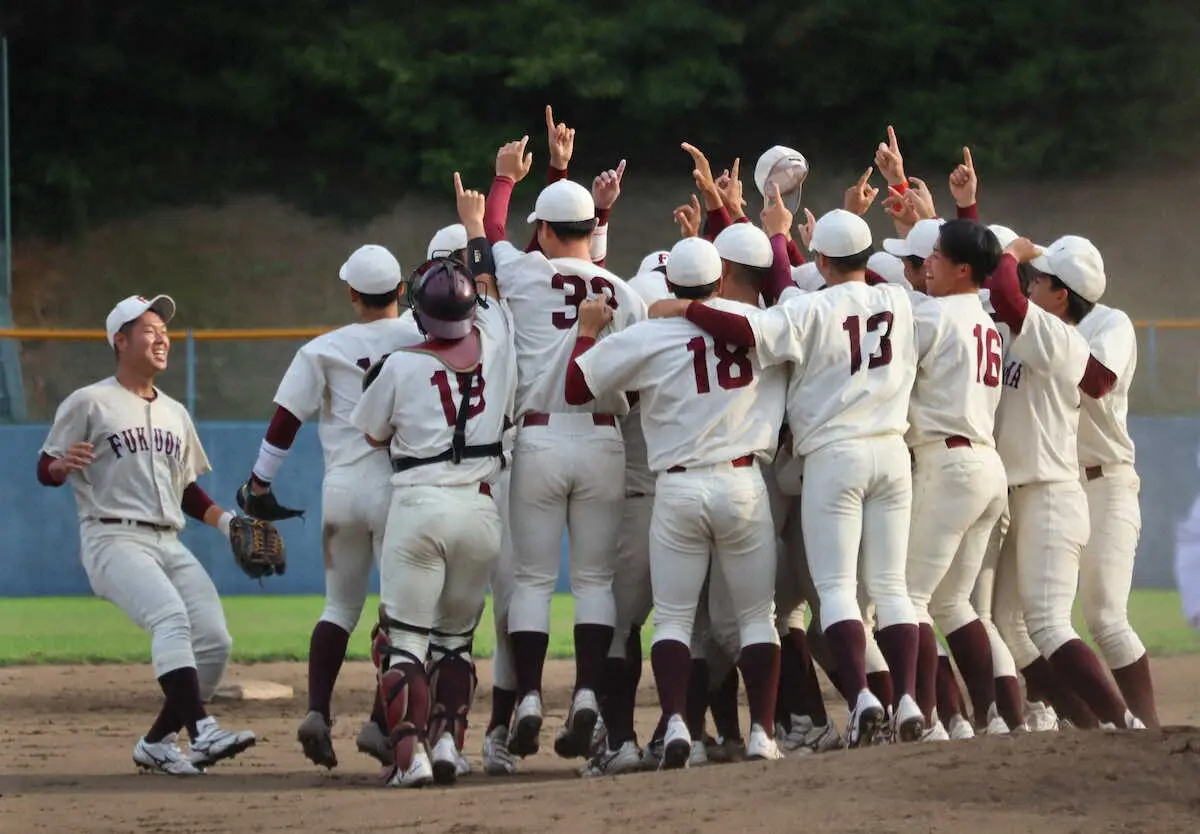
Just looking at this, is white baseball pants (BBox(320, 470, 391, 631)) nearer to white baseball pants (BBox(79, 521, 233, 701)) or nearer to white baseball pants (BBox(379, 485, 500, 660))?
white baseball pants (BBox(379, 485, 500, 660))

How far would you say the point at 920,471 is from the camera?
282 inches

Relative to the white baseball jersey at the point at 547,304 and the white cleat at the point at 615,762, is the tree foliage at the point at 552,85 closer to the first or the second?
the white baseball jersey at the point at 547,304

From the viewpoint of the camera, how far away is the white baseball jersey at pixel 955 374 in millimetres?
7070

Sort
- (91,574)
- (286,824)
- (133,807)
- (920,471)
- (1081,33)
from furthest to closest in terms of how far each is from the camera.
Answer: (1081,33), (91,574), (920,471), (133,807), (286,824)

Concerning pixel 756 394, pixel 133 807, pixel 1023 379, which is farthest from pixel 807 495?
pixel 133 807

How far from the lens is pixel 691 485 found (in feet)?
22.5

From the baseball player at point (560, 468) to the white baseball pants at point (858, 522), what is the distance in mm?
808

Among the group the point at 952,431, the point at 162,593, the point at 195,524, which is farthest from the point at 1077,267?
the point at 195,524

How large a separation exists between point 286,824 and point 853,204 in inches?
144

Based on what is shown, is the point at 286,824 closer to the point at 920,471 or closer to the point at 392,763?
the point at 392,763

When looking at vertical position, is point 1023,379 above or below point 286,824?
above

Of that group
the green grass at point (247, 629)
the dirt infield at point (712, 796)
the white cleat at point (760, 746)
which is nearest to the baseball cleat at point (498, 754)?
the dirt infield at point (712, 796)

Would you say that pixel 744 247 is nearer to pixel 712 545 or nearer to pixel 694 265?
pixel 694 265

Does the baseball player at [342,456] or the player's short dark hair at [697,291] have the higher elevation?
the player's short dark hair at [697,291]
